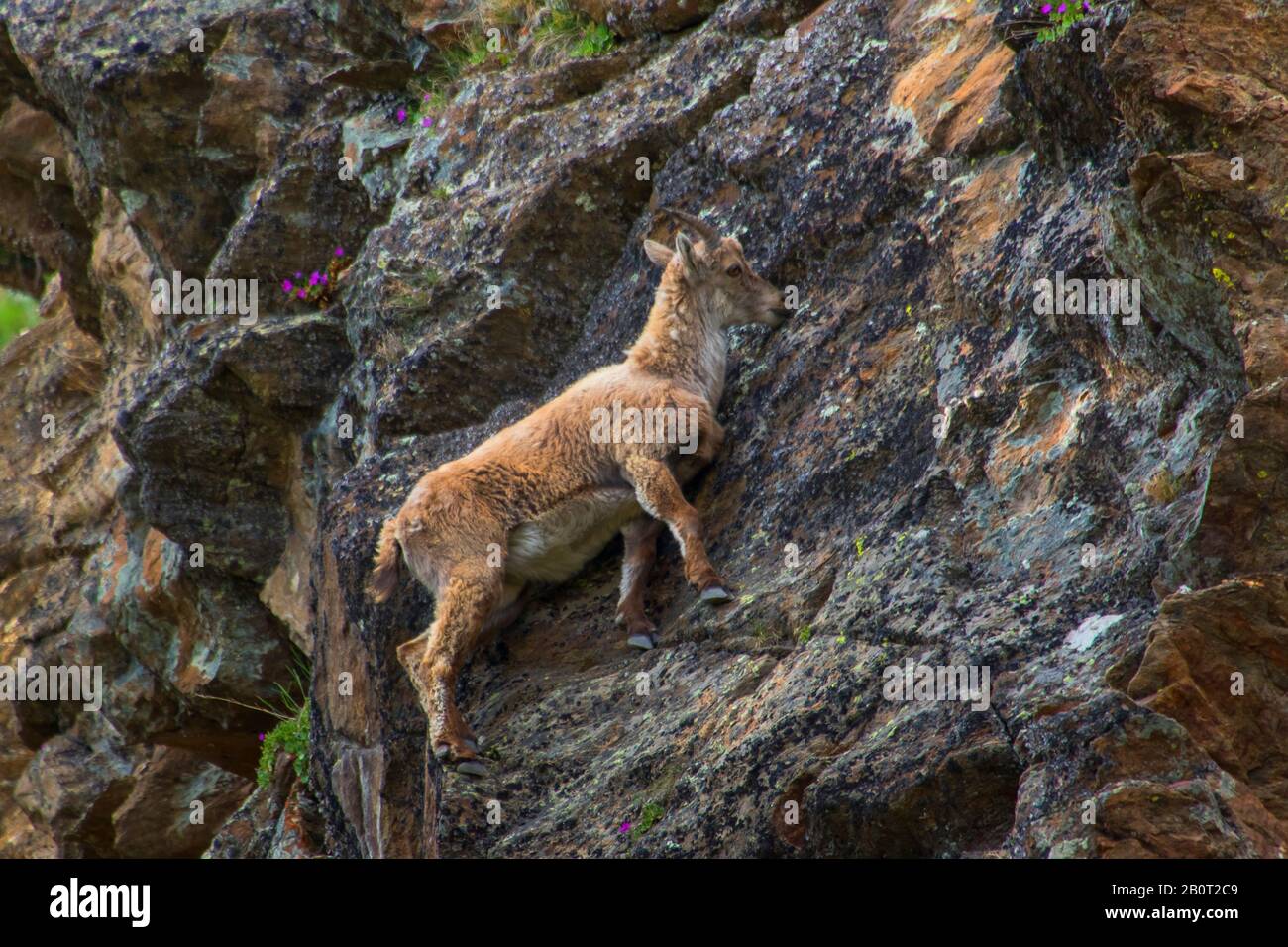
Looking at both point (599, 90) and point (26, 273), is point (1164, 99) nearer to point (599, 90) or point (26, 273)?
point (599, 90)

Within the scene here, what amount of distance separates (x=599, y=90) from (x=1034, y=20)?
15.6ft

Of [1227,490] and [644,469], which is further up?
[644,469]

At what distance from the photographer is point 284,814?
1117cm

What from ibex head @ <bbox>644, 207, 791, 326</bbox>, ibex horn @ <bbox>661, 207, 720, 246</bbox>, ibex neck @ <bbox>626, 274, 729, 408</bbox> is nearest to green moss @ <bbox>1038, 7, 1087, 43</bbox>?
ibex head @ <bbox>644, 207, 791, 326</bbox>

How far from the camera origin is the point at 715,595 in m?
7.52

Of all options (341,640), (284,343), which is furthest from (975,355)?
(284,343)

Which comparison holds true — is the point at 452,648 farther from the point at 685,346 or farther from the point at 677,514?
the point at 685,346

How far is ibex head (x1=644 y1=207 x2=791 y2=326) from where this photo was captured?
29.3 ft

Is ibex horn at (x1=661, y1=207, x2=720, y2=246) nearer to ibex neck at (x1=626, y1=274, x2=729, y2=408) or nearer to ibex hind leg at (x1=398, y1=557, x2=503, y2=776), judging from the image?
ibex neck at (x1=626, y1=274, x2=729, y2=408)

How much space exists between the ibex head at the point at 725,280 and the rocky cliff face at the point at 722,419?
0.24 meters

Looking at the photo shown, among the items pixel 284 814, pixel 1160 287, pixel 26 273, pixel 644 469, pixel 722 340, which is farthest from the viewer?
pixel 26 273

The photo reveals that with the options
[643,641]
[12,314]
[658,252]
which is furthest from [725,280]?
[12,314]

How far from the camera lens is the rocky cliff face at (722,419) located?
551 centimetres

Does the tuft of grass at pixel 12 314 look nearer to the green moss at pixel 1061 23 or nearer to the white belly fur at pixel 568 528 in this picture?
the white belly fur at pixel 568 528
